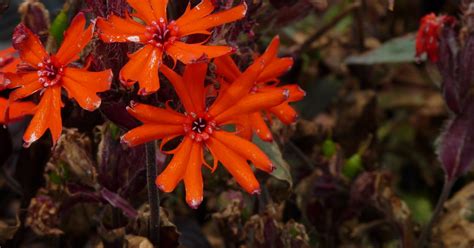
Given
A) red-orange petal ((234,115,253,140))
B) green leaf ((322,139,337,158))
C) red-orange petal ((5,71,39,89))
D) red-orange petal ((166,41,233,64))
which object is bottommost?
green leaf ((322,139,337,158))

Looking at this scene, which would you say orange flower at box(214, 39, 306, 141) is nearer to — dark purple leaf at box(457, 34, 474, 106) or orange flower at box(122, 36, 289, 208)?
orange flower at box(122, 36, 289, 208)

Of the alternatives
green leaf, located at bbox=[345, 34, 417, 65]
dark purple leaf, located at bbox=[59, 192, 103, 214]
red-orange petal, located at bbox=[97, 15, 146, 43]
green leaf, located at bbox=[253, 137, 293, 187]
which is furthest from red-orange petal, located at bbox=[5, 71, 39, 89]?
green leaf, located at bbox=[345, 34, 417, 65]

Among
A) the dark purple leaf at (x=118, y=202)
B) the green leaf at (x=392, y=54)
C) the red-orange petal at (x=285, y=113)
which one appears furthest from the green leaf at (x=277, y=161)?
the green leaf at (x=392, y=54)

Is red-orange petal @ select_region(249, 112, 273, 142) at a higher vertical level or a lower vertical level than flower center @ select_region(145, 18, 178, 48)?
lower

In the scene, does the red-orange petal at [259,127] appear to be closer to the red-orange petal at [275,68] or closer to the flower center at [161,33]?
the red-orange petal at [275,68]

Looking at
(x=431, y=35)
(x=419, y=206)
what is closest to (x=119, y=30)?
(x=431, y=35)

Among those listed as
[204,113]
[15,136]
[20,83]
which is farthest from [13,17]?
[204,113]
